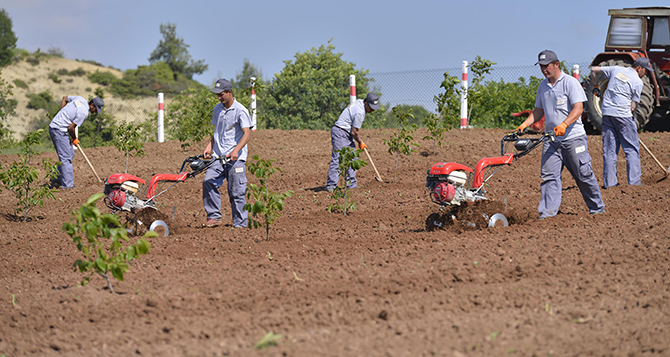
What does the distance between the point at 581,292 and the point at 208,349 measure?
89.2 inches

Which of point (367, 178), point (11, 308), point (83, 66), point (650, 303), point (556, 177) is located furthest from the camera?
point (83, 66)

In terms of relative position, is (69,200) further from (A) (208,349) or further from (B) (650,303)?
(B) (650,303)

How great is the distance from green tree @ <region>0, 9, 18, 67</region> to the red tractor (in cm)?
3561

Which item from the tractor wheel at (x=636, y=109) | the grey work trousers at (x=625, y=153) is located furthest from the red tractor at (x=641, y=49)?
the grey work trousers at (x=625, y=153)

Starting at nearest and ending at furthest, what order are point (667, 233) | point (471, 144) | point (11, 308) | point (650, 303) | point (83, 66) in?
point (650, 303) < point (11, 308) < point (667, 233) < point (471, 144) < point (83, 66)

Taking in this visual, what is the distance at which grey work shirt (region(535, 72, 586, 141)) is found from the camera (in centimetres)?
597

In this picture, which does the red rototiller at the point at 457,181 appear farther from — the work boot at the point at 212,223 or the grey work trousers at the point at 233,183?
the work boot at the point at 212,223

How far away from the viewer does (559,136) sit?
6.17 meters

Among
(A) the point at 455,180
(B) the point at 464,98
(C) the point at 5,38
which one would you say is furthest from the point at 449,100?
(C) the point at 5,38

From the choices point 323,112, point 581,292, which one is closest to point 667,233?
point 581,292

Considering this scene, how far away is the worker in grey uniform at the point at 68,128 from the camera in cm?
977

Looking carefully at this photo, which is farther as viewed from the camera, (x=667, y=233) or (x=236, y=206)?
(x=236, y=206)

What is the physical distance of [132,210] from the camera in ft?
20.8

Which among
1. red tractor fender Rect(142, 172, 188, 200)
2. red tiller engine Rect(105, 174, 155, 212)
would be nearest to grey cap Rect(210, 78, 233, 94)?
red tractor fender Rect(142, 172, 188, 200)
